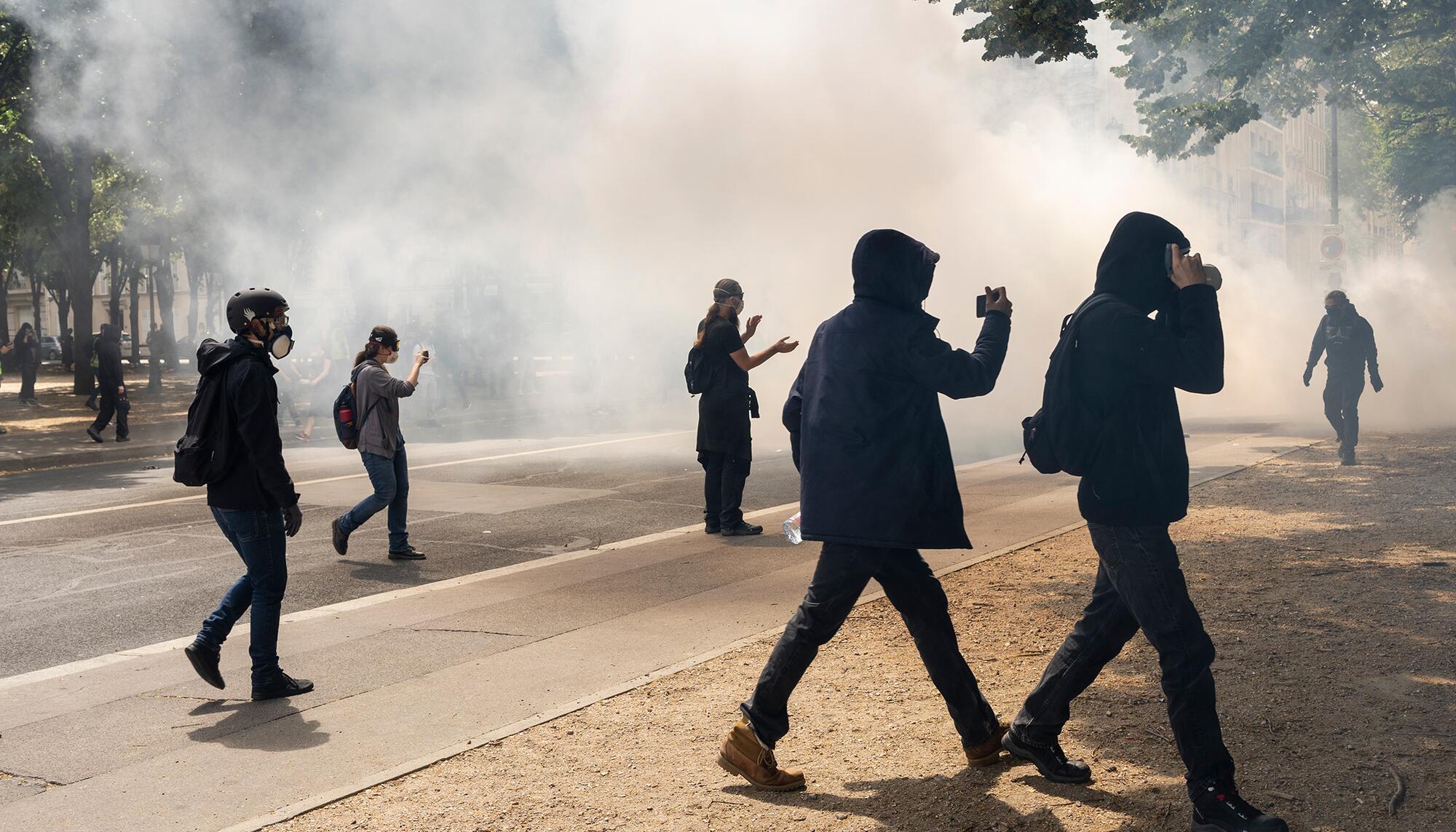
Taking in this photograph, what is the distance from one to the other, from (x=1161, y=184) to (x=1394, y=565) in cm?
2411

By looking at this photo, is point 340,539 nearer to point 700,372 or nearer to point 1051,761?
point 700,372

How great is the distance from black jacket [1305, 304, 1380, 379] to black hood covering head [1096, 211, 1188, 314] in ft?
32.8

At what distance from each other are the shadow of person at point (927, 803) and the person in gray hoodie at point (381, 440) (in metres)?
4.63

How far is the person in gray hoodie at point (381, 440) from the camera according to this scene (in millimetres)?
7727

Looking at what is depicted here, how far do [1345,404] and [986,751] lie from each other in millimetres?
9932

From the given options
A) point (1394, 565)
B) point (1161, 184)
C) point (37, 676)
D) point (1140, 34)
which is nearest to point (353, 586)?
point (37, 676)

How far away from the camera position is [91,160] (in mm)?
23359

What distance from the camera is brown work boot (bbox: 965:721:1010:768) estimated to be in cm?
376

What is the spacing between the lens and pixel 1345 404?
12203mm

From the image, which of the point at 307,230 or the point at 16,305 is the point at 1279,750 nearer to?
the point at 307,230

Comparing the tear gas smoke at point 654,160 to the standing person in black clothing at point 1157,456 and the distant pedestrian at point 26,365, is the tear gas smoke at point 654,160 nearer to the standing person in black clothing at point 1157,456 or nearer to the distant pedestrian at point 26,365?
the distant pedestrian at point 26,365

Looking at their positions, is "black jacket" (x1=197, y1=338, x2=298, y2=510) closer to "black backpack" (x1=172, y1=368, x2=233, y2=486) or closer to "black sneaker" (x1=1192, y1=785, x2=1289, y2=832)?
"black backpack" (x1=172, y1=368, x2=233, y2=486)

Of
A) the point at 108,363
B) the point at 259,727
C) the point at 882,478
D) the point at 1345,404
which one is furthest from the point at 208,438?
the point at 108,363

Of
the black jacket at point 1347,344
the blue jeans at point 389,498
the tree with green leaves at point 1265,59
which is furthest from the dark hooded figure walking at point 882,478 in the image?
the black jacket at point 1347,344
